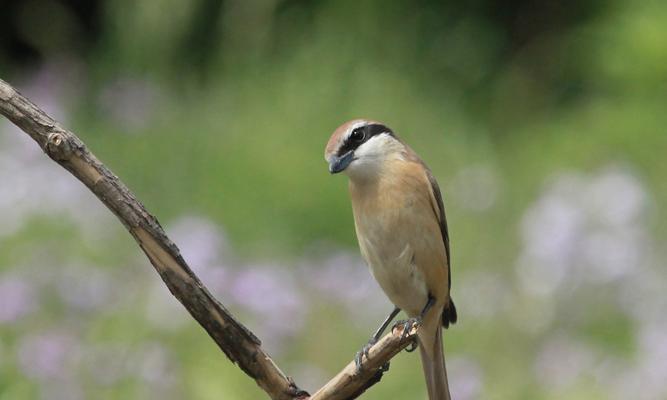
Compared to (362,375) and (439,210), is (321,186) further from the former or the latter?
(362,375)

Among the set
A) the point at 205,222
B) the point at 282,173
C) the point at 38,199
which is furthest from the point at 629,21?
the point at 38,199

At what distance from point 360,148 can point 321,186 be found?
2.84m

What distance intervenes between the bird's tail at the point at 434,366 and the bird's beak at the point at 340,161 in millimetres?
424

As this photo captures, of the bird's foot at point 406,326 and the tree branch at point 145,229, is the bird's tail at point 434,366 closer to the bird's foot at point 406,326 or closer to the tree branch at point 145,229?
the bird's foot at point 406,326

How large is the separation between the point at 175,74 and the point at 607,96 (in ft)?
8.07

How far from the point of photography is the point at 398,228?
2672mm

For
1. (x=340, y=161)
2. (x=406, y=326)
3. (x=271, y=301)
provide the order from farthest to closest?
(x=271, y=301), (x=340, y=161), (x=406, y=326)

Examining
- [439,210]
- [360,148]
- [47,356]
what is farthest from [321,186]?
[360,148]

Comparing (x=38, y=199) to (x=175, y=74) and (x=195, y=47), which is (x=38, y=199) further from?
(x=195, y=47)

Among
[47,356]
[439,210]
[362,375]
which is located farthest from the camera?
[47,356]

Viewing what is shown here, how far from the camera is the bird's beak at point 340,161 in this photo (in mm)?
2607

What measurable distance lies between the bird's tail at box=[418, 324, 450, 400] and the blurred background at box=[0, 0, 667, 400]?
91cm

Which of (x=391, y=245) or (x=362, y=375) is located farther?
(x=391, y=245)

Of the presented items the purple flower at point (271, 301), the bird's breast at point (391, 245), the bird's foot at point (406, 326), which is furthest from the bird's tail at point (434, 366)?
the purple flower at point (271, 301)
